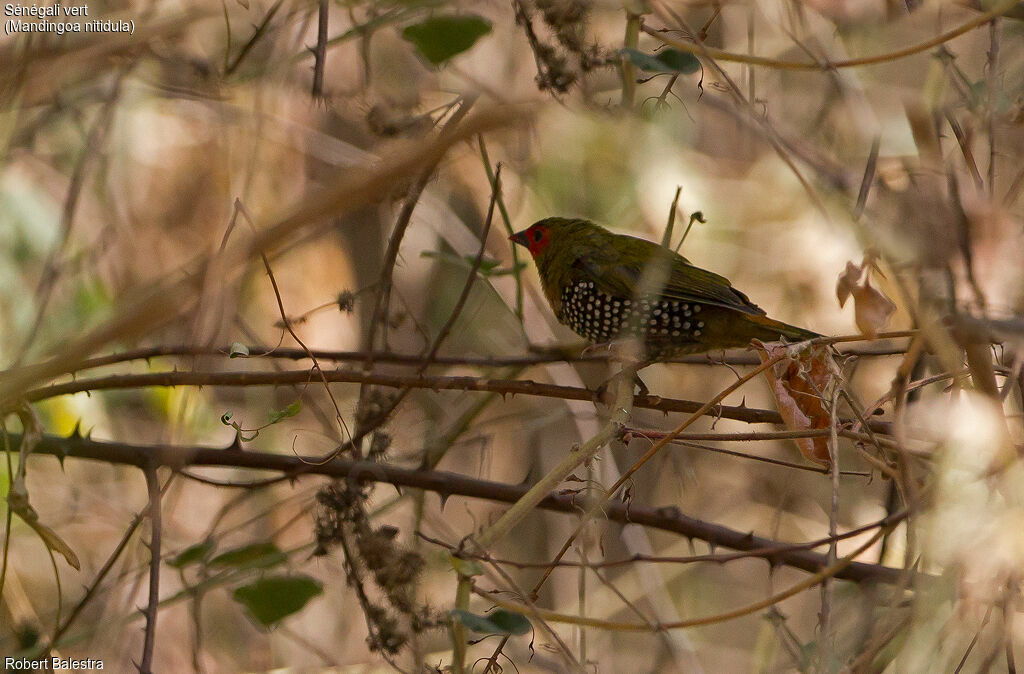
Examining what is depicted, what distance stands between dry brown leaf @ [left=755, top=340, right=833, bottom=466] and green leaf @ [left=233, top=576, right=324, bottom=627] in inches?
63.3

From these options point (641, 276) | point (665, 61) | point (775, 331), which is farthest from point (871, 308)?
point (641, 276)

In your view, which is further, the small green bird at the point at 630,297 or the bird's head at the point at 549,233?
the bird's head at the point at 549,233

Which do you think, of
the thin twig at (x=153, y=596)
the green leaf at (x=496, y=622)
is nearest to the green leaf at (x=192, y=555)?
the thin twig at (x=153, y=596)

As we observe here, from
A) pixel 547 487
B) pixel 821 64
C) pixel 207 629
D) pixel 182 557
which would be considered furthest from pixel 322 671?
pixel 821 64

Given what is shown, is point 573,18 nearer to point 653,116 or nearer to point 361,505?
point 653,116

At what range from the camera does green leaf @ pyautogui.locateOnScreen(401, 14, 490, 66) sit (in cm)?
306

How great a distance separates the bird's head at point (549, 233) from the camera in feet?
15.1

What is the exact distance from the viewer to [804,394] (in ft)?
7.63

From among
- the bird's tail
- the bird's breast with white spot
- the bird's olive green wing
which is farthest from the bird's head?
the bird's tail

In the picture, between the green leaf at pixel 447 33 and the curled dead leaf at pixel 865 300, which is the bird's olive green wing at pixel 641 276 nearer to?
the green leaf at pixel 447 33

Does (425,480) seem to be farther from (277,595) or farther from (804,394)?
(804,394)

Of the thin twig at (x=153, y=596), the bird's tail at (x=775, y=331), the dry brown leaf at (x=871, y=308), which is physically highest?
the bird's tail at (x=775, y=331)

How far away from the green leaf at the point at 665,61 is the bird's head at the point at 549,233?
1.69 meters

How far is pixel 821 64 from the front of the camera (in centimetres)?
222
